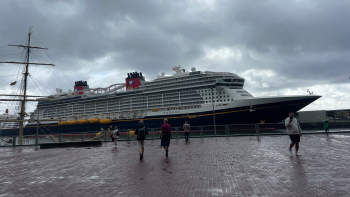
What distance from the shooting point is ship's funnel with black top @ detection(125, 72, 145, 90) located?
45.2m

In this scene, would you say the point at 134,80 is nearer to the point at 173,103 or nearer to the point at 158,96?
the point at 158,96

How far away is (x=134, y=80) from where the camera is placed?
150ft

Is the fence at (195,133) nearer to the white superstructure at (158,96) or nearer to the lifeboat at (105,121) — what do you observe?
the white superstructure at (158,96)

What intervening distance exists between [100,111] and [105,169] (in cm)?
4300

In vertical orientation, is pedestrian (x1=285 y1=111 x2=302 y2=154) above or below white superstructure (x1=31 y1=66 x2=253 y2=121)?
below

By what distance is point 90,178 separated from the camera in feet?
18.2

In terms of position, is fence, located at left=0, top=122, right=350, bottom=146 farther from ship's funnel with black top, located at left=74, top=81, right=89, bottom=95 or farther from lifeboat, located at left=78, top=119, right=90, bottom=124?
ship's funnel with black top, located at left=74, top=81, right=89, bottom=95

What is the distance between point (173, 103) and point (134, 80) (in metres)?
12.3

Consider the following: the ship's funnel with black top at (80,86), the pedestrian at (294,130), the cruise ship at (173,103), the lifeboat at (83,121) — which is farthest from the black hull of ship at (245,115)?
the ship's funnel with black top at (80,86)

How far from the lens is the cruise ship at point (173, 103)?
29.9 meters

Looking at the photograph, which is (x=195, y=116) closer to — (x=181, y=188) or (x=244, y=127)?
(x=244, y=127)

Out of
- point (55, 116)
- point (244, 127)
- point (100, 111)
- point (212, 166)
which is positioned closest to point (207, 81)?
point (244, 127)

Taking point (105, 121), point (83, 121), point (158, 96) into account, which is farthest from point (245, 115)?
point (83, 121)

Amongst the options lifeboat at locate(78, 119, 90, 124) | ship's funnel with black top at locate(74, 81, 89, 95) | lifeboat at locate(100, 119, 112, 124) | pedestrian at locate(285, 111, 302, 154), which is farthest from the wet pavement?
ship's funnel with black top at locate(74, 81, 89, 95)
